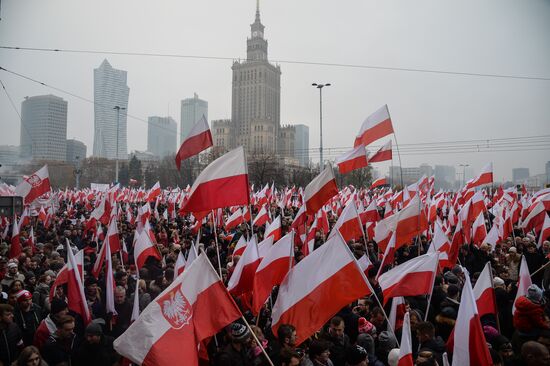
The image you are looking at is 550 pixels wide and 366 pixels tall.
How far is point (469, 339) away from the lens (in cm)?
402

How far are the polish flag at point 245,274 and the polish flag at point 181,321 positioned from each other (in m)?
2.24

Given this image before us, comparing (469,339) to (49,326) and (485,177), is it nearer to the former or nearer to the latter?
(49,326)

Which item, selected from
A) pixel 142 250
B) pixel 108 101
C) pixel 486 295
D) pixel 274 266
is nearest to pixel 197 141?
pixel 142 250

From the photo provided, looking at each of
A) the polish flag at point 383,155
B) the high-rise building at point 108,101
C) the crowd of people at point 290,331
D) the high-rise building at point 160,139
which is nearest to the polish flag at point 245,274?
the crowd of people at point 290,331

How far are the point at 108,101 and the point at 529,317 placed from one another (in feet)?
575

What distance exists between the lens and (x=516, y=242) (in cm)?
1198

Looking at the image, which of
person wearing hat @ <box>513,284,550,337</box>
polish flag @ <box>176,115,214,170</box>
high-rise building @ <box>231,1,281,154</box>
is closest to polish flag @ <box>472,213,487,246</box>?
person wearing hat @ <box>513,284,550,337</box>

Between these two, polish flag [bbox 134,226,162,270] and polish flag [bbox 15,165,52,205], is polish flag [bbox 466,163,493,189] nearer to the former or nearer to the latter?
polish flag [bbox 134,226,162,270]

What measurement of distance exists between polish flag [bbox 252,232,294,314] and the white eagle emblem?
1.98 metres

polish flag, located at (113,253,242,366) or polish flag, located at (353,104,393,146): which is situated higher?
polish flag, located at (353,104,393,146)

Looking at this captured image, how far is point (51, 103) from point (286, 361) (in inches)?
2534

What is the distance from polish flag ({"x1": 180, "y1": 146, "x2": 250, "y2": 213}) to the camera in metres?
6.19

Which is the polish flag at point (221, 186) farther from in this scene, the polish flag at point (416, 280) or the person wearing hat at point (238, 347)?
the polish flag at point (416, 280)

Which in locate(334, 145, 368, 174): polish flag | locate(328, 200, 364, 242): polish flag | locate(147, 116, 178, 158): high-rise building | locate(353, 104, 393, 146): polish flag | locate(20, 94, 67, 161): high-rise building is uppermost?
locate(147, 116, 178, 158): high-rise building
